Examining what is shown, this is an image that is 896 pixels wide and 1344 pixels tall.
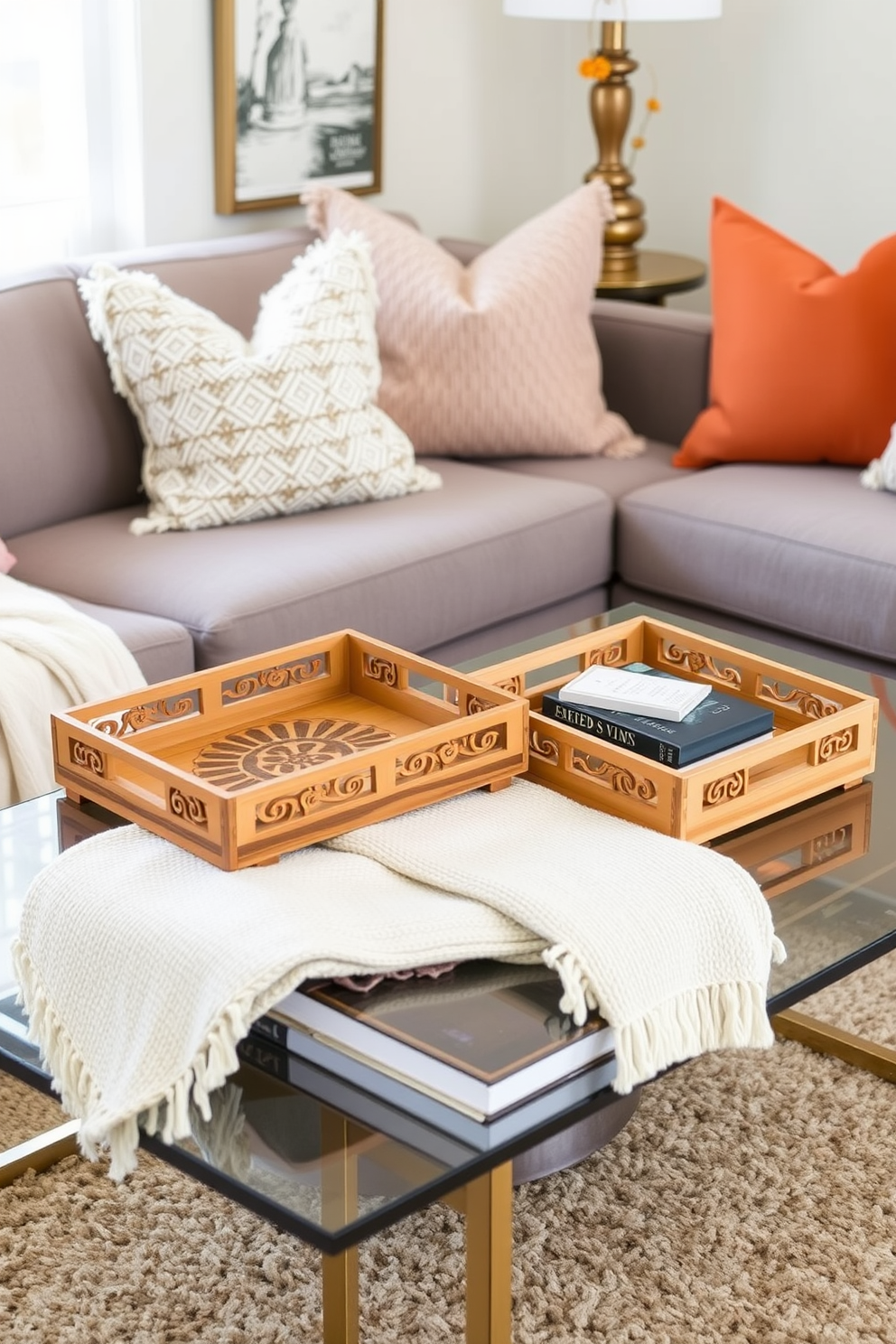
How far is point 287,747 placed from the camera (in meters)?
1.63

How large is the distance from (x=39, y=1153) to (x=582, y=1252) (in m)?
0.60

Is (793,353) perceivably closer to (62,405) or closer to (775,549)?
(775,549)

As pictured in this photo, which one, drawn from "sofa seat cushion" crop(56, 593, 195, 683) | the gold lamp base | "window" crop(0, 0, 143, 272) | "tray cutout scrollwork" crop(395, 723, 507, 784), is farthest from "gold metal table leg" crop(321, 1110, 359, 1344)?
the gold lamp base

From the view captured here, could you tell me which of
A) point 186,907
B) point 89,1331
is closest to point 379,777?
point 186,907

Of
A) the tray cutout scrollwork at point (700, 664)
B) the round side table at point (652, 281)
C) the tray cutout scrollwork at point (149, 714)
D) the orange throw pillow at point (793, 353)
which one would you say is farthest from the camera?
the round side table at point (652, 281)

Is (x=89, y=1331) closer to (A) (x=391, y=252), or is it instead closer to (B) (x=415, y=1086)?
(B) (x=415, y=1086)

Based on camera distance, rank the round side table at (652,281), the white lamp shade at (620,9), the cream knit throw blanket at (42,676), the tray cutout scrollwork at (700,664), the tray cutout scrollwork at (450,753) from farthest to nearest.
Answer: the round side table at (652,281) → the white lamp shade at (620,9) → the cream knit throw blanket at (42,676) → the tray cutout scrollwork at (700,664) → the tray cutout scrollwork at (450,753)

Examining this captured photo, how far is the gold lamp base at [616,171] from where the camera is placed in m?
3.53

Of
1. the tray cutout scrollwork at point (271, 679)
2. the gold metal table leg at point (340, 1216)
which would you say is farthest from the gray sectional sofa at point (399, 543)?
the gold metal table leg at point (340, 1216)

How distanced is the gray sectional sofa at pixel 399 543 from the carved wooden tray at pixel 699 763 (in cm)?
65

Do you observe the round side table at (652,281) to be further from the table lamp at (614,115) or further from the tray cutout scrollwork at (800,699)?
the tray cutout scrollwork at (800,699)

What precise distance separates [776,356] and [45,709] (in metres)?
1.53

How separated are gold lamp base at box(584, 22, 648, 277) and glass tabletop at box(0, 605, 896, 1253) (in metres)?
2.18

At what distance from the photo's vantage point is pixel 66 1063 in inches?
50.5
